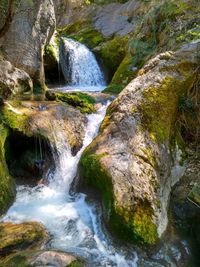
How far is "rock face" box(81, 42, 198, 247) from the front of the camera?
5.52m

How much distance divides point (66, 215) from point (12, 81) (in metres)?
4.35

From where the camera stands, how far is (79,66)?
1427 centimetres

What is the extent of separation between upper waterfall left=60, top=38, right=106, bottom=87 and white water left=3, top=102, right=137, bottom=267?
6294mm

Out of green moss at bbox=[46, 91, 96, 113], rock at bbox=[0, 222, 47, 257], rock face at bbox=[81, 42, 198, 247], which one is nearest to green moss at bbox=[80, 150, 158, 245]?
rock face at bbox=[81, 42, 198, 247]

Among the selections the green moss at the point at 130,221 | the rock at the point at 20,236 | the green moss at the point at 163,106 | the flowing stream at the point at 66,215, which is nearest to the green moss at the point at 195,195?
the green moss at the point at 163,106

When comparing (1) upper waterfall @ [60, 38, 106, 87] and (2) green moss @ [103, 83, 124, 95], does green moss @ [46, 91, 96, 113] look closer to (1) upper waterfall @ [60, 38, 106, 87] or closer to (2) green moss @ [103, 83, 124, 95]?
(2) green moss @ [103, 83, 124, 95]

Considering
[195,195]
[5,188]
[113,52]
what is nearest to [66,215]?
[5,188]

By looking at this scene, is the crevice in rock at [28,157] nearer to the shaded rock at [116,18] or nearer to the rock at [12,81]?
the rock at [12,81]

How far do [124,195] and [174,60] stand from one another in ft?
12.0

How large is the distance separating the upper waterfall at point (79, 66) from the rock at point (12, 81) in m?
4.16

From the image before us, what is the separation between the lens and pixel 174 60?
8.07 m

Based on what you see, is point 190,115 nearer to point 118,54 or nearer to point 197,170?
point 197,170

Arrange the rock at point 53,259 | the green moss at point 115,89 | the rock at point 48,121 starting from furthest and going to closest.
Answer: the green moss at point 115,89, the rock at point 48,121, the rock at point 53,259

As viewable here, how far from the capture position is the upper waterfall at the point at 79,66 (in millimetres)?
13961
